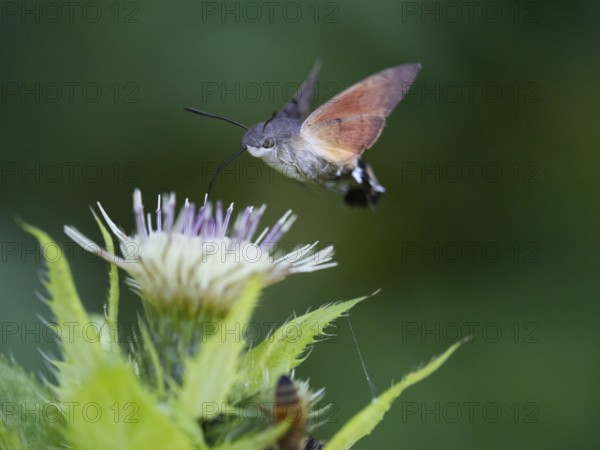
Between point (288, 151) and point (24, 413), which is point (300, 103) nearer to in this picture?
point (288, 151)

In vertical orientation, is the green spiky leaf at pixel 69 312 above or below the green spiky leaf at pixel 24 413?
above

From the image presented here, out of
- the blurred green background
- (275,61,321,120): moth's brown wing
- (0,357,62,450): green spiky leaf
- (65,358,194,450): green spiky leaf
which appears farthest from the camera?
the blurred green background

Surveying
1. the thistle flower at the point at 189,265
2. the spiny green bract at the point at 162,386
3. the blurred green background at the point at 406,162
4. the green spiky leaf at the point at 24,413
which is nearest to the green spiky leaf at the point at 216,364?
the spiny green bract at the point at 162,386

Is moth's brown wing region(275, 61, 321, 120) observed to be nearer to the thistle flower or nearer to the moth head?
the moth head

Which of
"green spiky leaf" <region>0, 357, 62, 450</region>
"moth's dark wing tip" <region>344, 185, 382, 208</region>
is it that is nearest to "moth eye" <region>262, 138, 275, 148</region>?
"moth's dark wing tip" <region>344, 185, 382, 208</region>

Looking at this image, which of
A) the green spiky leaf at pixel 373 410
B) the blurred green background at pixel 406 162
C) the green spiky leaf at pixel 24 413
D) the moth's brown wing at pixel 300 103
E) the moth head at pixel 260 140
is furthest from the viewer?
the blurred green background at pixel 406 162

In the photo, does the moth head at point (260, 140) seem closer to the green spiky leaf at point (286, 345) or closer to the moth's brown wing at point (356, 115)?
the moth's brown wing at point (356, 115)
